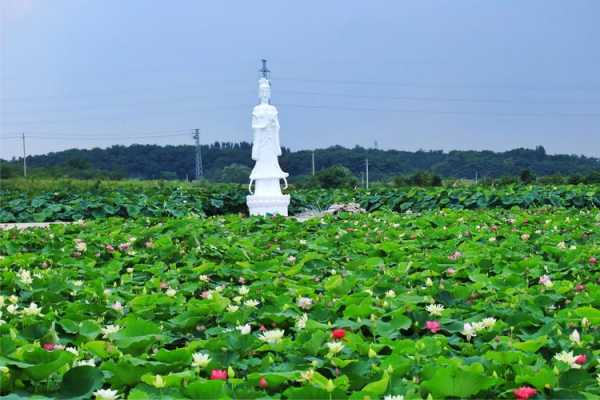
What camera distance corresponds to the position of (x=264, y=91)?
516 inches

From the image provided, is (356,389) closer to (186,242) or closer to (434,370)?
(434,370)

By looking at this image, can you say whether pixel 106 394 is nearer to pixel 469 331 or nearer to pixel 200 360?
pixel 200 360

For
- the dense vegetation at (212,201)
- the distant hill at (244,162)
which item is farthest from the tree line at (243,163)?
the dense vegetation at (212,201)

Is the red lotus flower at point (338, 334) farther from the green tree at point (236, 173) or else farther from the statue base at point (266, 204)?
the green tree at point (236, 173)

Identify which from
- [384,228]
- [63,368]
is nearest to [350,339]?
[63,368]

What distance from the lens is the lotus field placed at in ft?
5.35

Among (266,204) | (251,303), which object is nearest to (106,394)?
(251,303)

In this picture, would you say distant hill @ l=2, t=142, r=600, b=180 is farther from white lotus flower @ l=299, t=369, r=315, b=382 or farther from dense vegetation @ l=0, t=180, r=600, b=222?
white lotus flower @ l=299, t=369, r=315, b=382

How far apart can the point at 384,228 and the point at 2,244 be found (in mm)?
2884

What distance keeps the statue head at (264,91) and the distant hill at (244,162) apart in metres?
18.8

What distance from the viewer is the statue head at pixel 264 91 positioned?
13.1 meters

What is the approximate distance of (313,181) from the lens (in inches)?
993

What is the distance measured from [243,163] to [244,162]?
1.16 ft

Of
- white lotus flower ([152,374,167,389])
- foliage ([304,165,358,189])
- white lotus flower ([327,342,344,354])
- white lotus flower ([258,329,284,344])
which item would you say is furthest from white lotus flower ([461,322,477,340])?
foliage ([304,165,358,189])
